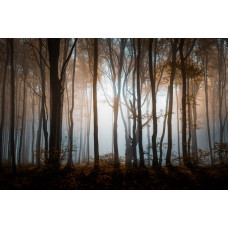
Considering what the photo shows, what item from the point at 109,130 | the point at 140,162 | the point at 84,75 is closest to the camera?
the point at 140,162

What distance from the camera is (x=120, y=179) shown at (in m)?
3.72

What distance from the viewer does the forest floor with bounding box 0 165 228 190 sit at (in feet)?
11.6

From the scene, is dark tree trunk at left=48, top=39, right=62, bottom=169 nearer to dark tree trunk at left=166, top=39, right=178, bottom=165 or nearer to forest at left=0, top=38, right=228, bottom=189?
forest at left=0, top=38, right=228, bottom=189

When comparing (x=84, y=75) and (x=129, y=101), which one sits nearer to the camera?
(x=129, y=101)

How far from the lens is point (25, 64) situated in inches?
237

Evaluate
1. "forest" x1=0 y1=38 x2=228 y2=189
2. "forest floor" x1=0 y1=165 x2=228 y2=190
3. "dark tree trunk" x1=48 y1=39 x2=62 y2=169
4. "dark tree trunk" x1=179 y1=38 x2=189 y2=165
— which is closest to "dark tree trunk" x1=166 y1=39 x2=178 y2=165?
"forest" x1=0 y1=38 x2=228 y2=189

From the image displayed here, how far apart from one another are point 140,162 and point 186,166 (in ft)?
3.96

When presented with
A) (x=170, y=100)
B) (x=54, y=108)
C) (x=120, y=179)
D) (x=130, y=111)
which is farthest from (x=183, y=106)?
(x=54, y=108)
